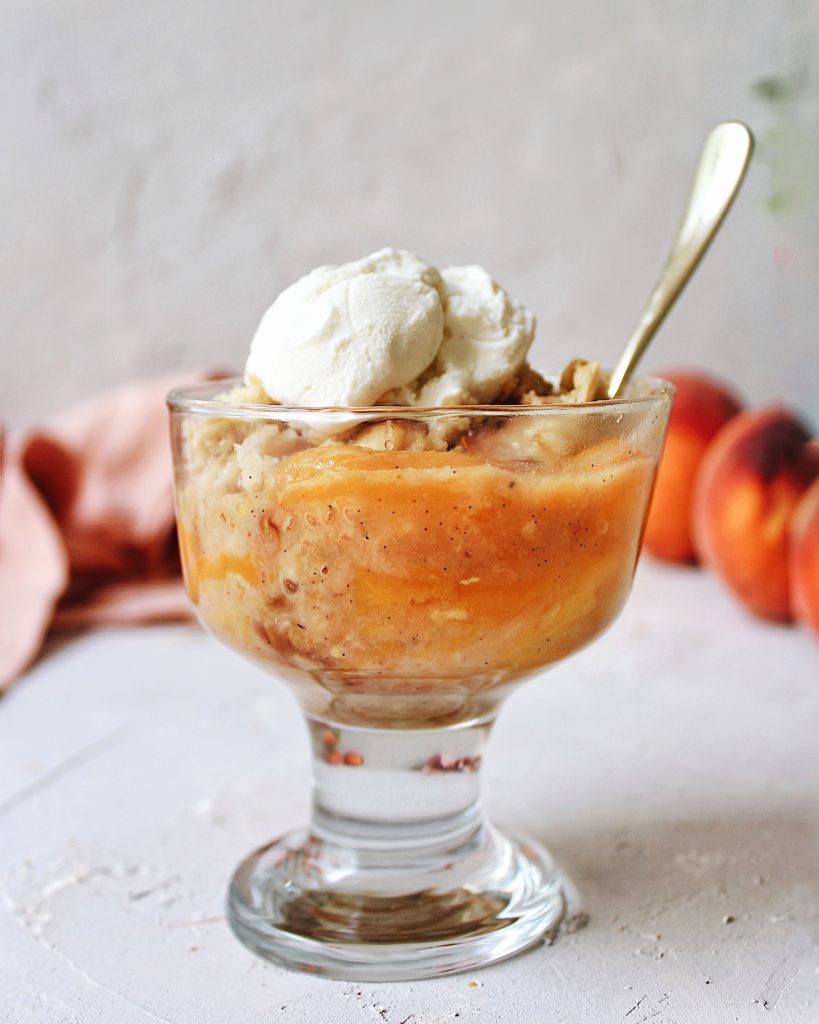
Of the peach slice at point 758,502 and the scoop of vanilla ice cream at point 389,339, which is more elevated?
the scoop of vanilla ice cream at point 389,339

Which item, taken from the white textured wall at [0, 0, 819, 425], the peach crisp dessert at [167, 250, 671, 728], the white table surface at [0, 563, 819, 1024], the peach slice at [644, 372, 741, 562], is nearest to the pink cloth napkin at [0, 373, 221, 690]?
the white table surface at [0, 563, 819, 1024]

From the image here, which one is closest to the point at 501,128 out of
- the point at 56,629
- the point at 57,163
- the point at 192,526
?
the point at 57,163

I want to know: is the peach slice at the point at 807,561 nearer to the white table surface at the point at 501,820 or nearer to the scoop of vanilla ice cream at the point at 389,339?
the white table surface at the point at 501,820

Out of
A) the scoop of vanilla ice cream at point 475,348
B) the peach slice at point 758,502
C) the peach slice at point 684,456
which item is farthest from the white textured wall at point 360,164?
the scoop of vanilla ice cream at point 475,348

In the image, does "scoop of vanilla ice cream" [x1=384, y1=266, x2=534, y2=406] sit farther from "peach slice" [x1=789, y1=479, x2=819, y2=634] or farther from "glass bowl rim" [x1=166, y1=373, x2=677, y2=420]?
"peach slice" [x1=789, y1=479, x2=819, y2=634]

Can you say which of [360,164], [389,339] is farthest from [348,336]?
[360,164]

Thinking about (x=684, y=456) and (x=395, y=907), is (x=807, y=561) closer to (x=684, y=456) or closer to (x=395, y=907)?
(x=684, y=456)
